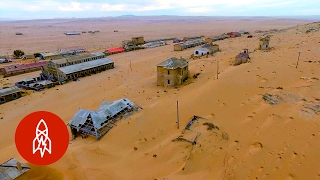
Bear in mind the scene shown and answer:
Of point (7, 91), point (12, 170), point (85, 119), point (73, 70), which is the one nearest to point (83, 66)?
point (73, 70)

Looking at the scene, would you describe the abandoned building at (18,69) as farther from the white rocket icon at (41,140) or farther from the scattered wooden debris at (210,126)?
the scattered wooden debris at (210,126)

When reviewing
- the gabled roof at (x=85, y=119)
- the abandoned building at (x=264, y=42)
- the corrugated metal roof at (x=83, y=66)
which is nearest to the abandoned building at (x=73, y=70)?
the corrugated metal roof at (x=83, y=66)

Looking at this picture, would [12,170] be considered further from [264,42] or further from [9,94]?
[264,42]

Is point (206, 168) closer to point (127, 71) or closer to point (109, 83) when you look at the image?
point (109, 83)

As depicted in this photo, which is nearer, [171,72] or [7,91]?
[171,72]

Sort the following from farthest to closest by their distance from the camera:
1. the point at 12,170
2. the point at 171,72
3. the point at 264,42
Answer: the point at 264,42 < the point at 171,72 < the point at 12,170

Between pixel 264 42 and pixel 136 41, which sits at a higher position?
pixel 264 42

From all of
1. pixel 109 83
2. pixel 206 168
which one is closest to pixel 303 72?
pixel 206 168

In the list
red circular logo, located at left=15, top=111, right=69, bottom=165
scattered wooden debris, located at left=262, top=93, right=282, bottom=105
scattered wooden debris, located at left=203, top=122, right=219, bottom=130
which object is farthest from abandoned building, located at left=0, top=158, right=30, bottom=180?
scattered wooden debris, located at left=262, top=93, right=282, bottom=105
